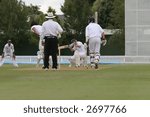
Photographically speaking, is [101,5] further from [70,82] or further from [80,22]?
[70,82]

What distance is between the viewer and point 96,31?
2153 centimetres

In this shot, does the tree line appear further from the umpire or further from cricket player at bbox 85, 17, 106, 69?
the umpire

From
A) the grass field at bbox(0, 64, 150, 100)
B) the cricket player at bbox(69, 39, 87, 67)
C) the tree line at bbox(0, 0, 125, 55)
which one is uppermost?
the tree line at bbox(0, 0, 125, 55)

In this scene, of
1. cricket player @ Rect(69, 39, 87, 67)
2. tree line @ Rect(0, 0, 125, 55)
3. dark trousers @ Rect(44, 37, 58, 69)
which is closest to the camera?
dark trousers @ Rect(44, 37, 58, 69)

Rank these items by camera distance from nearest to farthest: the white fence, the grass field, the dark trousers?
the grass field, the dark trousers, the white fence

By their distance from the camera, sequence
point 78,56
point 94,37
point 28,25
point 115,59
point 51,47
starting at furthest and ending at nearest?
1. point 28,25
2. point 115,59
3. point 78,56
4. point 94,37
5. point 51,47

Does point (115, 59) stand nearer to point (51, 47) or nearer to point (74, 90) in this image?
point (51, 47)

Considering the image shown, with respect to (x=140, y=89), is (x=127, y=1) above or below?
above

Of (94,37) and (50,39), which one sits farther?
(94,37)

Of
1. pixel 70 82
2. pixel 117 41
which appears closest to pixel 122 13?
pixel 117 41

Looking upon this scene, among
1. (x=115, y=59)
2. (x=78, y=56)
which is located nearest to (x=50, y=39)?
(x=78, y=56)

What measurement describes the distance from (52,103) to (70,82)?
5.13m

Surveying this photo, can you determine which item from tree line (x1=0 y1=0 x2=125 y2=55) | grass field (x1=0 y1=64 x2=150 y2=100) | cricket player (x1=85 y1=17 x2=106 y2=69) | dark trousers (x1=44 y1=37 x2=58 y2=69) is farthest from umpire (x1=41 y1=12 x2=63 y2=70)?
tree line (x1=0 y1=0 x2=125 y2=55)

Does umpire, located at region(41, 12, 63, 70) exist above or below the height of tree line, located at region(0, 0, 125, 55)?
below
